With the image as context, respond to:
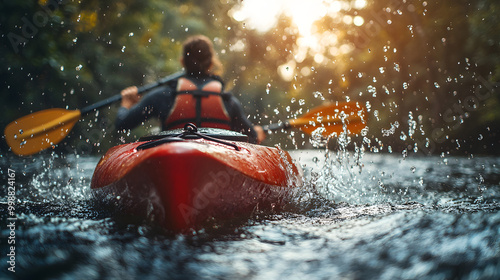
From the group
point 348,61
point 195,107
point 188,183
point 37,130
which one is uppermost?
point 348,61

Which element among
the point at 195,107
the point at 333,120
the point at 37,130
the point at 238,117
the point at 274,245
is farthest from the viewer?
the point at 333,120

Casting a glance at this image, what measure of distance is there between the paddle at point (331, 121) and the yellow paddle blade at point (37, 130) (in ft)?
7.27

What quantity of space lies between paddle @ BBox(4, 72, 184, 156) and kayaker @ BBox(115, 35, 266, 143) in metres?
0.92

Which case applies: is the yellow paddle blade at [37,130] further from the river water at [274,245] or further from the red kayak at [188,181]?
the red kayak at [188,181]

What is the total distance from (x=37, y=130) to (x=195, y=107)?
6.62ft

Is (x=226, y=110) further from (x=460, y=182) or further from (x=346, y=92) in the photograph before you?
(x=346, y=92)

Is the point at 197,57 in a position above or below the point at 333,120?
above

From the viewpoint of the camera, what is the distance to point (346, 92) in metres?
15.0

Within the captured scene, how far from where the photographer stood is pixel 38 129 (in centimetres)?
388

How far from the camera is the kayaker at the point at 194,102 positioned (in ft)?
9.33

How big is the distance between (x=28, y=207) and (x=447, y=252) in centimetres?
241
